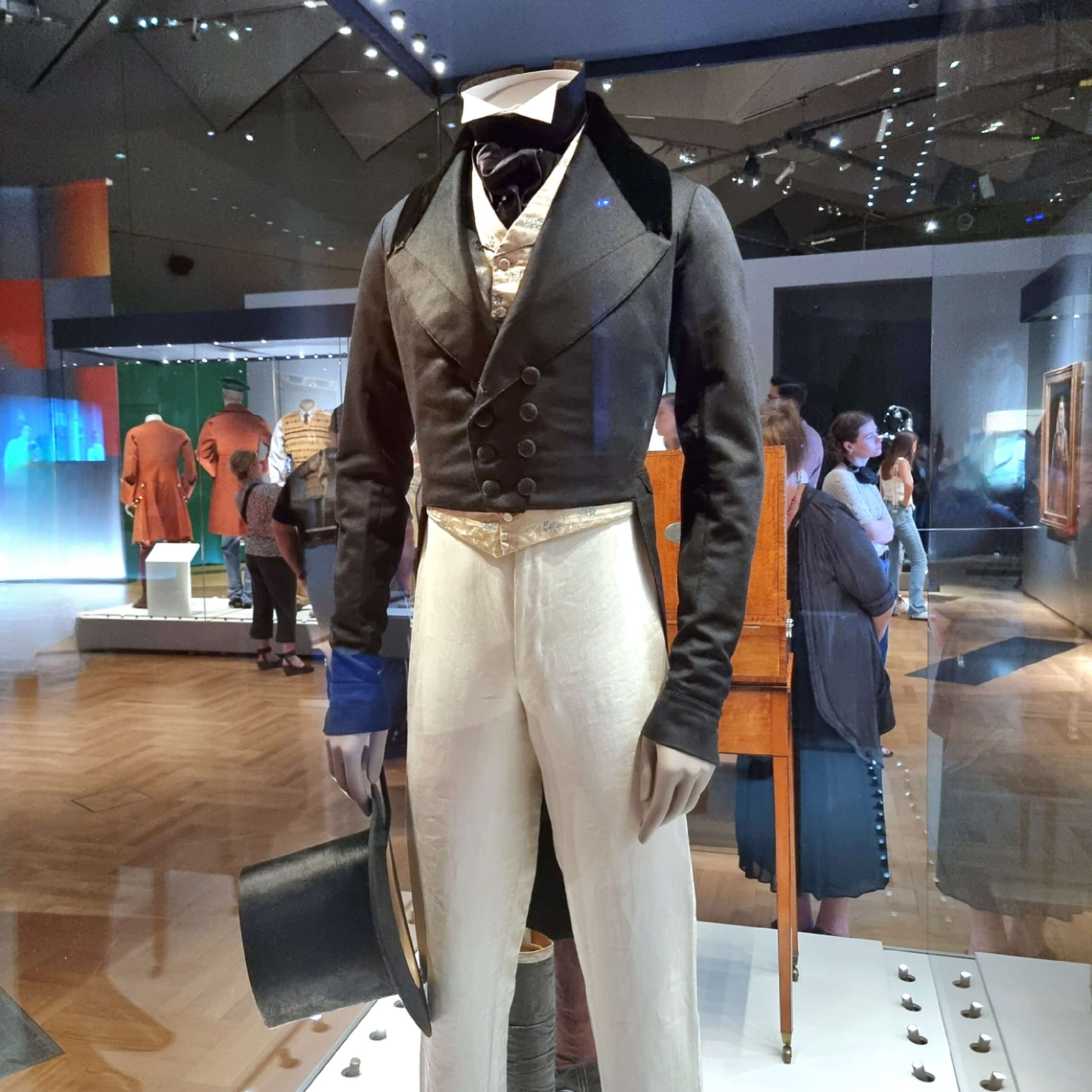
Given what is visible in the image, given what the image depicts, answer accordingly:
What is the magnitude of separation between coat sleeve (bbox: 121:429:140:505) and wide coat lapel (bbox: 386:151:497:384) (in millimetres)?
1335

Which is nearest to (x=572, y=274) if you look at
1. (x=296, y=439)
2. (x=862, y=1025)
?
(x=296, y=439)

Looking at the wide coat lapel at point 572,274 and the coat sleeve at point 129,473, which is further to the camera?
the coat sleeve at point 129,473

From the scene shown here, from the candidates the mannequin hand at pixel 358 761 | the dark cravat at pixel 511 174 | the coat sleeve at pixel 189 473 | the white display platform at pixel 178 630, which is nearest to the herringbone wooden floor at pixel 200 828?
the white display platform at pixel 178 630

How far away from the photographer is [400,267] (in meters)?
1.19

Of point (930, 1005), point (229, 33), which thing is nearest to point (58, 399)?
point (229, 33)

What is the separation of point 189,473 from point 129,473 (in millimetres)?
157

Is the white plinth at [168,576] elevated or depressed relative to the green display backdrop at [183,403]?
depressed

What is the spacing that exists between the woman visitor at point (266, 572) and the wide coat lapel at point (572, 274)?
1193mm

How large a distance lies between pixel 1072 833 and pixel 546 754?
1.45 meters

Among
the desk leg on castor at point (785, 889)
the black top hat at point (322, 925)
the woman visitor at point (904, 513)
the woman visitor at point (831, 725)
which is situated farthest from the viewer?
the woman visitor at point (831, 725)

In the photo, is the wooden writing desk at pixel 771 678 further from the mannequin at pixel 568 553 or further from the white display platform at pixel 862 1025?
the mannequin at pixel 568 553

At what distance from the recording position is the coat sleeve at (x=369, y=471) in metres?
1.27

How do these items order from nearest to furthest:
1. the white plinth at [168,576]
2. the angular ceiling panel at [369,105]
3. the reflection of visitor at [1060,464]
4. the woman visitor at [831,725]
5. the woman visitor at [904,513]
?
the angular ceiling panel at [369,105] → the reflection of visitor at [1060,464] → the woman visitor at [904,513] → the woman visitor at [831,725] → the white plinth at [168,576]

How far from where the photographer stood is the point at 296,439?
6.92ft
